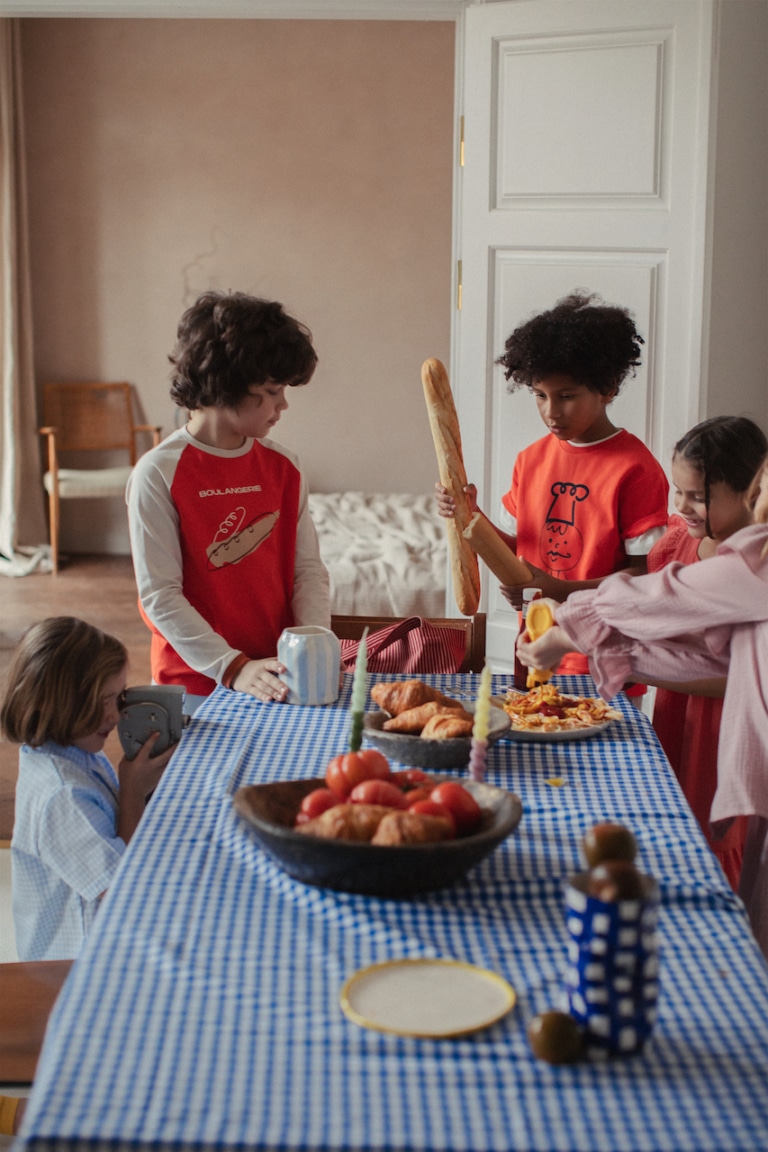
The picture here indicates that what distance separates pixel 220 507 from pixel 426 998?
1.18m

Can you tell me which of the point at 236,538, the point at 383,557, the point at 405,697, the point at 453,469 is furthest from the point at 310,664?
the point at 383,557

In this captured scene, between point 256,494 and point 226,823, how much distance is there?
0.82 metres

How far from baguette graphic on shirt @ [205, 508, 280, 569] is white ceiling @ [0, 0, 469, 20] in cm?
171

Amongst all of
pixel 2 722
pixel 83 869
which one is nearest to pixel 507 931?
pixel 83 869

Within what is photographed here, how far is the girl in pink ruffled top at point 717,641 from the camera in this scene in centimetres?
152

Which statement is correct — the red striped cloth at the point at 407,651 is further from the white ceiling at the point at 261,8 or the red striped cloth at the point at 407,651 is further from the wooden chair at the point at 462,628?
the white ceiling at the point at 261,8

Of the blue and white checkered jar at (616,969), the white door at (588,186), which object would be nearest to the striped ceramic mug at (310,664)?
the blue and white checkered jar at (616,969)

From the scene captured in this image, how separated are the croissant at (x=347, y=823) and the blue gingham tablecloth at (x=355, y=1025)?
0.07m

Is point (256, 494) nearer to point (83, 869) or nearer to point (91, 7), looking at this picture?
point (83, 869)

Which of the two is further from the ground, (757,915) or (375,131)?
(375,131)

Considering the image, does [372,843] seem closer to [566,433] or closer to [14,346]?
[566,433]

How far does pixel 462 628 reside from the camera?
2.34 meters

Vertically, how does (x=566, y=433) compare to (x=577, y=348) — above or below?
below

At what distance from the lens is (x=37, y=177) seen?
658 centimetres
